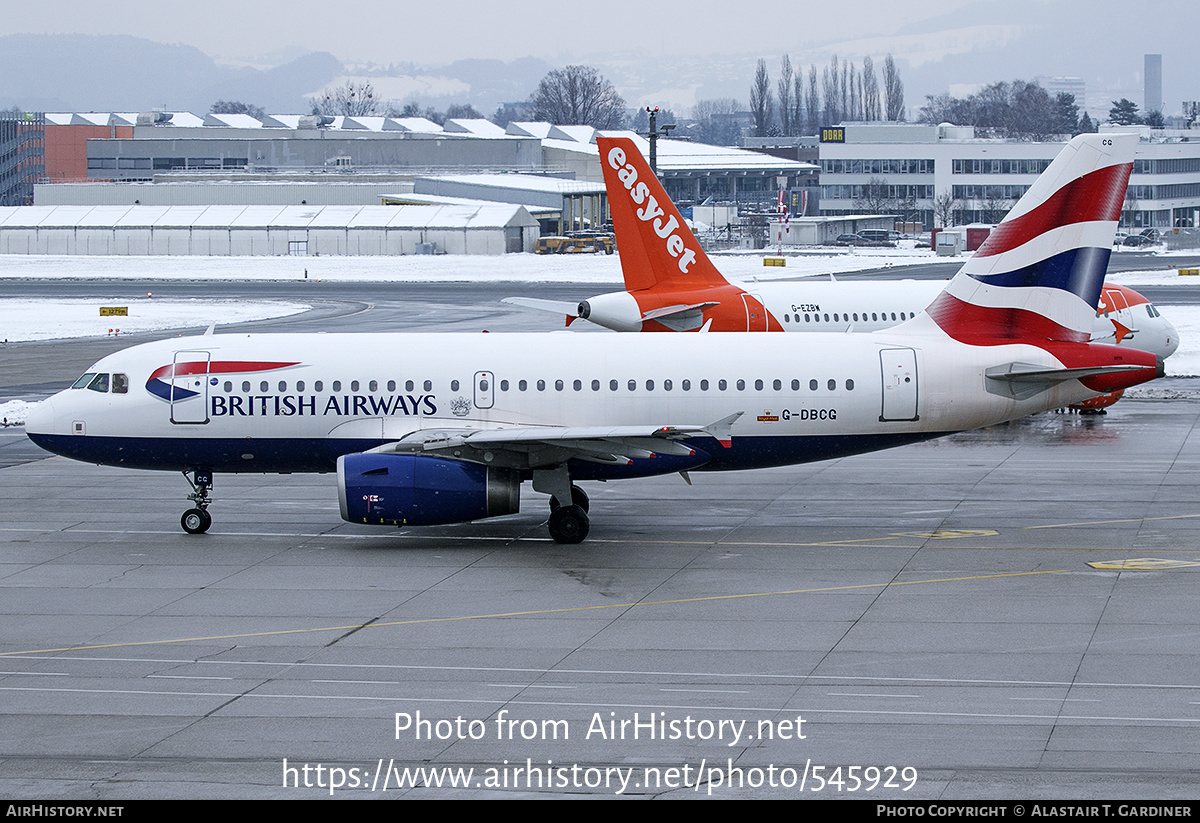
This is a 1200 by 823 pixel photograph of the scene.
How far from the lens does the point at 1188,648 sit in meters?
20.9

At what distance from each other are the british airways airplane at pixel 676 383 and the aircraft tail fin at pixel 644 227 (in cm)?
1342

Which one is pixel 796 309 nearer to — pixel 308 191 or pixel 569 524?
pixel 569 524

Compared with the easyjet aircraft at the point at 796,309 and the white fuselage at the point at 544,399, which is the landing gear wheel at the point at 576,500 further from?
the easyjet aircraft at the point at 796,309

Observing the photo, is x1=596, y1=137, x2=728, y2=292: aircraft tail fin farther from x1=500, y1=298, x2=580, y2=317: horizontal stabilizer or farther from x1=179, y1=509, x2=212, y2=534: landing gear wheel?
x1=179, y1=509, x2=212, y2=534: landing gear wheel

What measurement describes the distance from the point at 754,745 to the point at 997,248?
17.4 meters

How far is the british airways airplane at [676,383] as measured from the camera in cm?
2953

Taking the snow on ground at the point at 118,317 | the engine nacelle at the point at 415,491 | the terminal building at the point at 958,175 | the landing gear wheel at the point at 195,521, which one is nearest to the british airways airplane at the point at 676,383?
the landing gear wheel at the point at 195,521

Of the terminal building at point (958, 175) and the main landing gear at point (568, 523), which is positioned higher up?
the terminal building at point (958, 175)

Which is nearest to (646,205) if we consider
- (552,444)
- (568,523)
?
(568,523)

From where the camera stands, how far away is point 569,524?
28641 mm

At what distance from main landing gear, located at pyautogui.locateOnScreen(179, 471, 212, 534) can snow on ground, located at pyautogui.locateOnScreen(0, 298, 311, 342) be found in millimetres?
44945

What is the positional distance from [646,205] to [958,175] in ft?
446

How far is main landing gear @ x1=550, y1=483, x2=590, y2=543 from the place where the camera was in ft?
93.9
